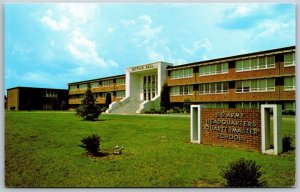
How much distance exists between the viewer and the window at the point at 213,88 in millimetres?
16984

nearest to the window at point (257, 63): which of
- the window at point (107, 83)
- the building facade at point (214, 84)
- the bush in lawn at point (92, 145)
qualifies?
the building facade at point (214, 84)

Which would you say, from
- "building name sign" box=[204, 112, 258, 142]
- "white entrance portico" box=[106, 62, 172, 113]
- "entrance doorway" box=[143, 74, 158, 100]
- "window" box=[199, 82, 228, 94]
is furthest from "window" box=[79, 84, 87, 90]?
"entrance doorway" box=[143, 74, 158, 100]

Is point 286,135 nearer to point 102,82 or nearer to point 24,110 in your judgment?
point 102,82

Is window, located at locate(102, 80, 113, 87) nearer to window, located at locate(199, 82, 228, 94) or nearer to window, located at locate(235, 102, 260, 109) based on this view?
window, located at locate(235, 102, 260, 109)

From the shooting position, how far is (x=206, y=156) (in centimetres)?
786

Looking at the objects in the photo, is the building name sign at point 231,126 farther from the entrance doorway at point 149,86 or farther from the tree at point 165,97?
the entrance doorway at point 149,86

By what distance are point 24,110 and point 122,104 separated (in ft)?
20.2

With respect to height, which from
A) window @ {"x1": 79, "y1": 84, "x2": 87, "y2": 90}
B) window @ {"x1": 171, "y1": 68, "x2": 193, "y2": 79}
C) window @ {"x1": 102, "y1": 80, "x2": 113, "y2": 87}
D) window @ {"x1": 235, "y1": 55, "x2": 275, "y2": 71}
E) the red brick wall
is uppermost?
window @ {"x1": 171, "y1": 68, "x2": 193, "y2": 79}

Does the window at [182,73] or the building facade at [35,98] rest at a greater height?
the window at [182,73]

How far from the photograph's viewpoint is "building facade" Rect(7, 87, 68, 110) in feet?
31.6

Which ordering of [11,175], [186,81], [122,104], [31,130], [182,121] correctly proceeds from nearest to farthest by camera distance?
[11,175], [31,130], [182,121], [122,104], [186,81]

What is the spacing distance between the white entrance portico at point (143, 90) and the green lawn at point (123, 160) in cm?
529

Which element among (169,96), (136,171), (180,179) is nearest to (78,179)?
(136,171)

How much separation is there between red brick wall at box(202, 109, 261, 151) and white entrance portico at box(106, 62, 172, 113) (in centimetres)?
661
